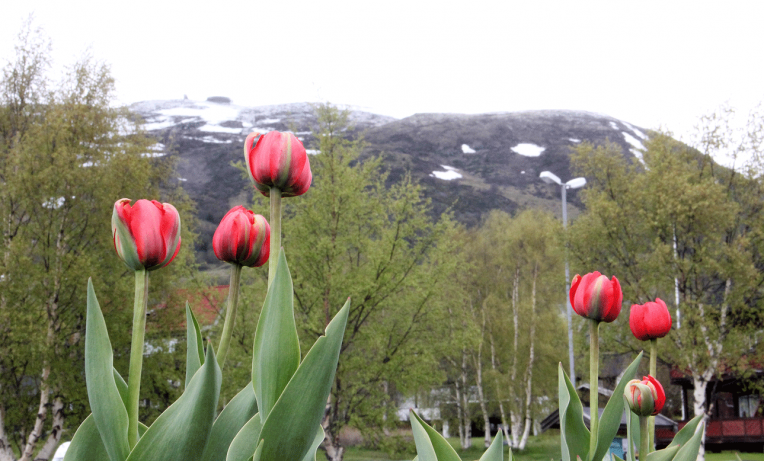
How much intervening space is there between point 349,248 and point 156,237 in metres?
11.7

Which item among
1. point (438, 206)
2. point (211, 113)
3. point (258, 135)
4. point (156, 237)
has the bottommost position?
point (438, 206)

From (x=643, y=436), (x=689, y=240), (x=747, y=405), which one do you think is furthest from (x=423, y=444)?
(x=747, y=405)

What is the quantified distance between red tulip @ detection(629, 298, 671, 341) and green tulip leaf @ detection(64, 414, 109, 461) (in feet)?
5.14

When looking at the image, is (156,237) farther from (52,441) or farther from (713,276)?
(713,276)

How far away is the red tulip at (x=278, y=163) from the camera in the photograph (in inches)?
40.0

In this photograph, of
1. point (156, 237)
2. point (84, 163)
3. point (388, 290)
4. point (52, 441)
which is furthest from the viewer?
point (84, 163)

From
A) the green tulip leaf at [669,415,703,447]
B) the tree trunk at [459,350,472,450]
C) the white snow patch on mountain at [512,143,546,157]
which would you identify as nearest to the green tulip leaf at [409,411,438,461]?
the green tulip leaf at [669,415,703,447]

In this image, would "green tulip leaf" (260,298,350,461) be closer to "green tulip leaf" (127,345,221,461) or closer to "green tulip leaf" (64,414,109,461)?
"green tulip leaf" (127,345,221,461)

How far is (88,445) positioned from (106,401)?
0.65 feet

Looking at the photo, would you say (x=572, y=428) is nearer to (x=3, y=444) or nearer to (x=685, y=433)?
(x=685, y=433)

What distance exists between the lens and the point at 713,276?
15969 mm

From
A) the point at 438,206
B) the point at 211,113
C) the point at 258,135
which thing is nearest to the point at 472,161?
the point at 438,206

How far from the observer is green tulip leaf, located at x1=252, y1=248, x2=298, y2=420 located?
0.80 m

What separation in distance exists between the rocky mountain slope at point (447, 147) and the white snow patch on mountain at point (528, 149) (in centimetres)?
21
